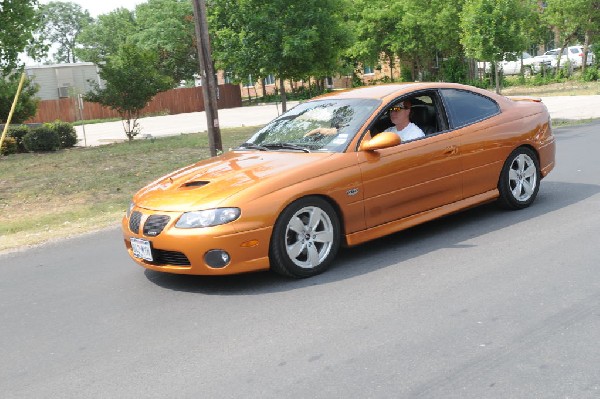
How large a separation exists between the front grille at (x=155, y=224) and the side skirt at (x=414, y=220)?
5.12 feet

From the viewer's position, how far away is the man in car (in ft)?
23.2

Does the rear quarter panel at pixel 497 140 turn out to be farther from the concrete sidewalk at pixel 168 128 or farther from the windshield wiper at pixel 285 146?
the concrete sidewalk at pixel 168 128

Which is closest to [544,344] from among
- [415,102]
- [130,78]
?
[415,102]

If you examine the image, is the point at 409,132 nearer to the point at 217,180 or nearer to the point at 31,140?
the point at 217,180

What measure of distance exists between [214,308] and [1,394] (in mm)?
1677

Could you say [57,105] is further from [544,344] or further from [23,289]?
[544,344]

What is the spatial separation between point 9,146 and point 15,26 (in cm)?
511

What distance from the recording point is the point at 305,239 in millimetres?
6043

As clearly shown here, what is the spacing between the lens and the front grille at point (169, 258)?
5.80 meters

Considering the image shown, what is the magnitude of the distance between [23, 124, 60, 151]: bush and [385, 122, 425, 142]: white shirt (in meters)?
17.2

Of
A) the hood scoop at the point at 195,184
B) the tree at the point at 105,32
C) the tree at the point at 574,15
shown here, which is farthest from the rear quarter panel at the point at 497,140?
the tree at the point at 105,32

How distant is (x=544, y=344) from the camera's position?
14.3ft

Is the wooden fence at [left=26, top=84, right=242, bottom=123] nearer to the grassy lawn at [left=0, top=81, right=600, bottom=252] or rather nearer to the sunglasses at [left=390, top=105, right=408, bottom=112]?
the grassy lawn at [left=0, top=81, right=600, bottom=252]

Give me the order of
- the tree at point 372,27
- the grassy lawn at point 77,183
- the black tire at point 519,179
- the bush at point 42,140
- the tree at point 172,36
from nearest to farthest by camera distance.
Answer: the black tire at point 519,179, the grassy lawn at point 77,183, the bush at point 42,140, the tree at point 372,27, the tree at point 172,36
